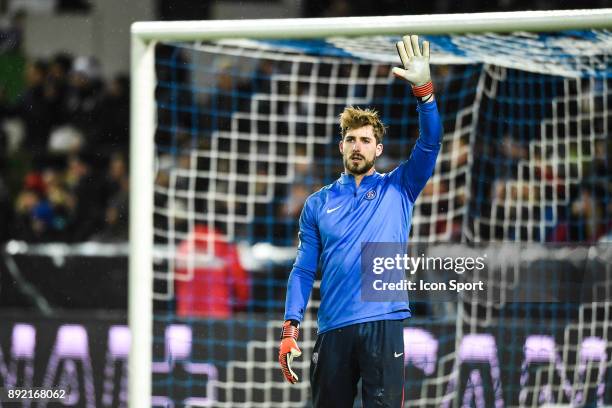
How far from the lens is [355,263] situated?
4.37 metres

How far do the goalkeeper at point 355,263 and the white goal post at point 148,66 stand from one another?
0.33m

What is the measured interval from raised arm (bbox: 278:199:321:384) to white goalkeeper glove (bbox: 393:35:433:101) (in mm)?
709

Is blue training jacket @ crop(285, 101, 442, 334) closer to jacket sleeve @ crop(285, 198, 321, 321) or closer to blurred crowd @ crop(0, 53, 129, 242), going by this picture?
jacket sleeve @ crop(285, 198, 321, 321)

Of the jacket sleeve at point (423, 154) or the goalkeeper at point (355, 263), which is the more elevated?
the jacket sleeve at point (423, 154)

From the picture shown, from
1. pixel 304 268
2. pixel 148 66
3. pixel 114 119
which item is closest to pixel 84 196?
pixel 114 119

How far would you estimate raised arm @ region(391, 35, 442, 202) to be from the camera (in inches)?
160

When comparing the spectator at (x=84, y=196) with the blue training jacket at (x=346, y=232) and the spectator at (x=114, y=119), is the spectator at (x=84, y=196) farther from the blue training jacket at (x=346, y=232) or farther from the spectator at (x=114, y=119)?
the blue training jacket at (x=346, y=232)

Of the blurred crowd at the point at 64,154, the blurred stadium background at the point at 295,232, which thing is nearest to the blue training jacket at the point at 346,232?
the blurred stadium background at the point at 295,232

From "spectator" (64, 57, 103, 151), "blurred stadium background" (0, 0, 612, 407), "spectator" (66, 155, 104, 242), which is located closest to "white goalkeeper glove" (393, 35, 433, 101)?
"blurred stadium background" (0, 0, 612, 407)

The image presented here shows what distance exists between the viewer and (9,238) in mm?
8938

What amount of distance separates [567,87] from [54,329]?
10.9 feet

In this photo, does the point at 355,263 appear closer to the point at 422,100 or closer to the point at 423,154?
the point at 423,154

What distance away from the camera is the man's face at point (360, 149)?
14.1 feet

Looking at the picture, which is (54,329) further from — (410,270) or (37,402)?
(410,270)
